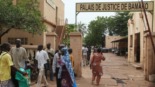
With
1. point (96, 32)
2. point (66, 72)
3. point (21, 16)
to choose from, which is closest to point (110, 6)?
point (21, 16)

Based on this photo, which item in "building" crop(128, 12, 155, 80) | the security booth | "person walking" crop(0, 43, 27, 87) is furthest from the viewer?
the security booth

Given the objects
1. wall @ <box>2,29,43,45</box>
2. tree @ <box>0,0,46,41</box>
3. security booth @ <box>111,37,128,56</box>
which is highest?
tree @ <box>0,0,46,41</box>

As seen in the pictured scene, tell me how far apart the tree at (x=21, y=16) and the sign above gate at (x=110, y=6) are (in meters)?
3.90

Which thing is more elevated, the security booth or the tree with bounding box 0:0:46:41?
the tree with bounding box 0:0:46:41

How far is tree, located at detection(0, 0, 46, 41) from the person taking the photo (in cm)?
1975

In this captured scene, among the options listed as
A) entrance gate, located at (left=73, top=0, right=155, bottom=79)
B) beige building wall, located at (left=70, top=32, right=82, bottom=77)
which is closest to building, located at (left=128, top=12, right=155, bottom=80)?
entrance gate, located at (left=73, top=0, right=155, bottom=79)

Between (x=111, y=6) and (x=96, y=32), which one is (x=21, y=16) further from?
(x=96, y=32)

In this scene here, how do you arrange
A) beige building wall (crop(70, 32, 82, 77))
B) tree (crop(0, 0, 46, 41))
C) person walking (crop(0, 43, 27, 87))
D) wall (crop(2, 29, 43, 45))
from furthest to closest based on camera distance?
1. wall (crop(2, 29, 43, 45))
2. tree (crop(0, 0, 46, 41))
3. beige building wall (crop(70, 32, 82, 77))
4. person walking (crop(0, 43, 27, 87))

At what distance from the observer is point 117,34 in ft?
224

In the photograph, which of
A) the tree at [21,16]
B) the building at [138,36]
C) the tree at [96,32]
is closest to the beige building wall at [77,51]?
the tree at [21,16]

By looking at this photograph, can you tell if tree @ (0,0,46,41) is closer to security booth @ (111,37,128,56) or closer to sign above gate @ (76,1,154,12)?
sign above gate @ (76,1,154,12)

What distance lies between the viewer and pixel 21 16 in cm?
2028

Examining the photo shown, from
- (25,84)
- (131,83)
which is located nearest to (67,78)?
(25,84)

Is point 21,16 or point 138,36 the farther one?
point 138,36
